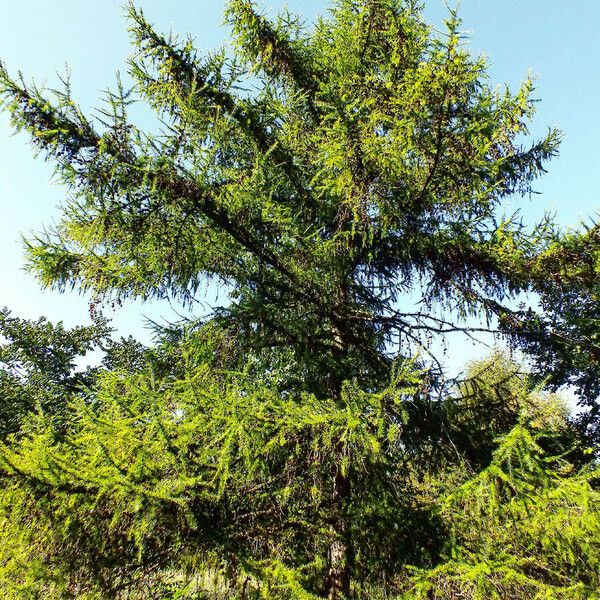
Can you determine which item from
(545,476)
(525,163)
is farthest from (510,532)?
(525,163)

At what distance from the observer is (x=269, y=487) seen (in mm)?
3797

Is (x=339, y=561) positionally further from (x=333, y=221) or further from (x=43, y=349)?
(x=43, y=349)

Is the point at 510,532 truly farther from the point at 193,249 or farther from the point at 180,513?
the point at 193,249

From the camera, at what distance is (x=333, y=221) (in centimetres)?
537

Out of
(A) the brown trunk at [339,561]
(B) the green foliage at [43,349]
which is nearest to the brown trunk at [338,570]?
(A) the brown trunk at [339,561]

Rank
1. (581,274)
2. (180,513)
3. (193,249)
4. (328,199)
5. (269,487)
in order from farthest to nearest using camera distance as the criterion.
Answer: (328,199), (193,249), (581,274), (269,487), (180,513)

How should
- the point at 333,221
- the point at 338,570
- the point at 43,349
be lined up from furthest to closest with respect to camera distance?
the point at 43,349, the point at 333,221, the point at 338,570

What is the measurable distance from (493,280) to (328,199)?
2.47 m

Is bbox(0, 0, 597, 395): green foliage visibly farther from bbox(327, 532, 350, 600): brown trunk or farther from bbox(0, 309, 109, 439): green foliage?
bbox(0, 309, 109, 439): green foliage

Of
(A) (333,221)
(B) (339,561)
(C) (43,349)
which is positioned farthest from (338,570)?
(C) (43,349)

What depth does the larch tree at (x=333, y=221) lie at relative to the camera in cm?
397

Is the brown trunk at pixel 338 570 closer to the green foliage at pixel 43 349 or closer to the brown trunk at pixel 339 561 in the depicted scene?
the brown trunk at pixel 339 561

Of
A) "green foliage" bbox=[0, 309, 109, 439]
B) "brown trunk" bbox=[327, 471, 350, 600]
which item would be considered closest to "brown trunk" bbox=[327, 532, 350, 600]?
"brown trunk" bbox=[327, 471, 350, 600]

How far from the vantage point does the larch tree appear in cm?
397
